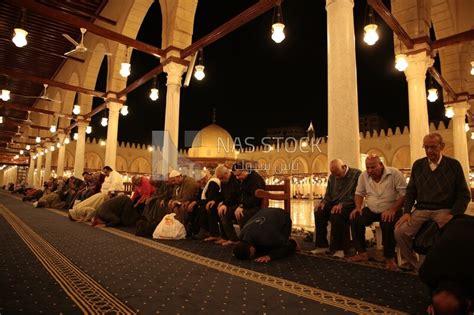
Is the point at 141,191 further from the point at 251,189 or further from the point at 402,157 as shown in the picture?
the point at 402,157

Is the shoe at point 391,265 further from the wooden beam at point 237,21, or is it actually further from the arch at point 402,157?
the arch at point 402,157

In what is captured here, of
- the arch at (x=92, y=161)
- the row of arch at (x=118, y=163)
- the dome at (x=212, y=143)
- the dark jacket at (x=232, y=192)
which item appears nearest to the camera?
the dark jacket at (x=232, y=192)

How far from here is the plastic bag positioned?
236 centimetres

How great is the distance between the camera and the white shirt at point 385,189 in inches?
124

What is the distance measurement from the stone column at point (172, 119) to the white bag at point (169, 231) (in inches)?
99.6

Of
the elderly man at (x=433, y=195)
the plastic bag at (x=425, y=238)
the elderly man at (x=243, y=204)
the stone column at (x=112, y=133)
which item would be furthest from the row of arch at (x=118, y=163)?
the plastic bag at (x=425, y=238)

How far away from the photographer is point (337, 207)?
3416mm

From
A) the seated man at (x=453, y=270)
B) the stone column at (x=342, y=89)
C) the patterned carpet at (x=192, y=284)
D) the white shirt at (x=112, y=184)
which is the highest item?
the stone column at (x=342, y=89)

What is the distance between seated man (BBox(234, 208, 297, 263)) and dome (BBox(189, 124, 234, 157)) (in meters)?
23.6

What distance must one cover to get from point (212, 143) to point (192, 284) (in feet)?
84.0

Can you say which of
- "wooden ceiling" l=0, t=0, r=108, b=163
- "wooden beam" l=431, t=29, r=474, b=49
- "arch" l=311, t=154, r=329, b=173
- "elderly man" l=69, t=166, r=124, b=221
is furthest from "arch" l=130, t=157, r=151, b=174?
"wooden beam" l=431, t=29, r=474, b=49

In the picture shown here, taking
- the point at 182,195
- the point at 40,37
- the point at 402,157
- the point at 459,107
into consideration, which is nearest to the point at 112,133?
the point at 40,37

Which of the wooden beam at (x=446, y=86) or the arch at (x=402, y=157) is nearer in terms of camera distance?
the wooden beam at (x=446, y=86)

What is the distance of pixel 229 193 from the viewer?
14.0ft
